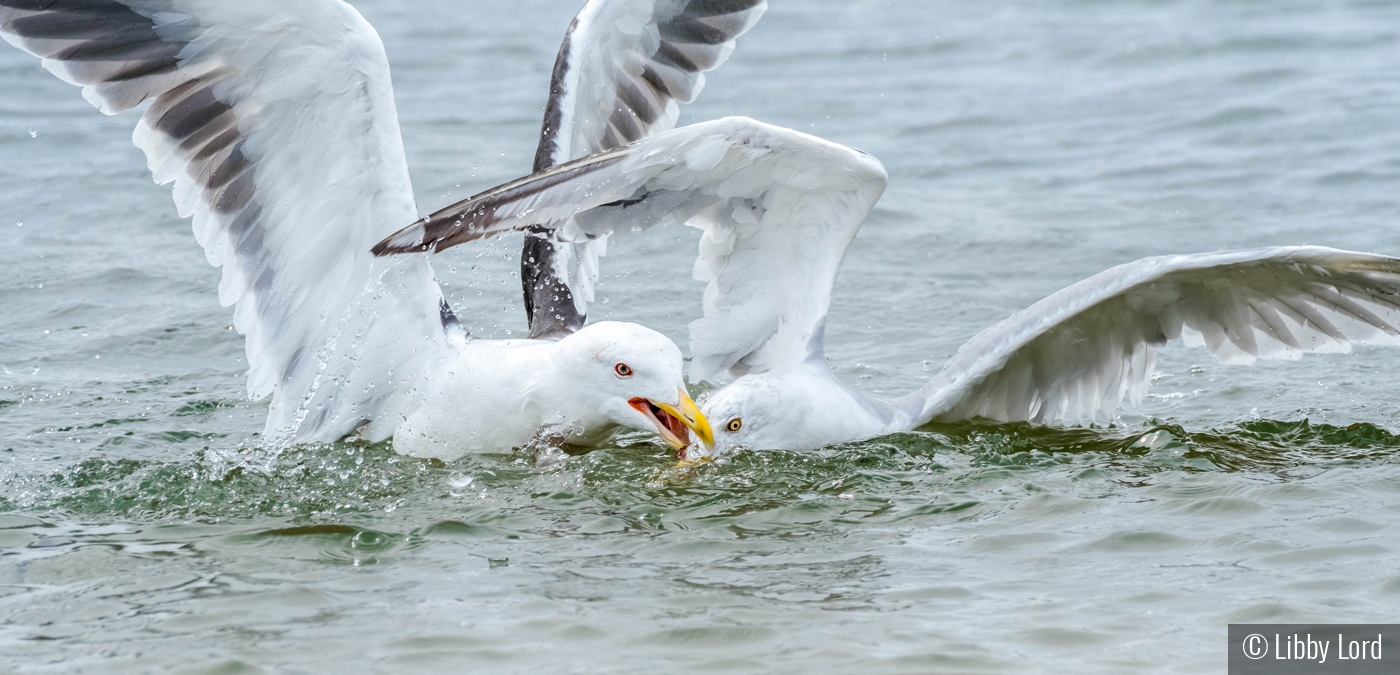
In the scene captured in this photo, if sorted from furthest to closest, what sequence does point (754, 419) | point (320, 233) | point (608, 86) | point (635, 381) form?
point (608, 86) → point (754, 419) → point (320, 233) → point (635, 381)

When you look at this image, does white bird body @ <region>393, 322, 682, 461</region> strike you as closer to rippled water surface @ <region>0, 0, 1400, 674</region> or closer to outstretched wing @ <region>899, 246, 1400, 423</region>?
rippled water surface @ <region>0, 0, 1400, 674</region>

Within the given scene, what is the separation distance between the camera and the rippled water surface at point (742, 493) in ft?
14.3

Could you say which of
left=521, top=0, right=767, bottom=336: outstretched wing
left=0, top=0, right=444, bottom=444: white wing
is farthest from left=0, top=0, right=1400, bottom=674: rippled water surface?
left=521, top=0, right=767, bottom=336: outstretched wing

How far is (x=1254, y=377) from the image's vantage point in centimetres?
720

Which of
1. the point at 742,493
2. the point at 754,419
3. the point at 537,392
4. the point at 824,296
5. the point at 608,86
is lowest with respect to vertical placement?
the point at 742,493

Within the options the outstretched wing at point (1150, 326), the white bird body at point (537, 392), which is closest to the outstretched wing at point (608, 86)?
the white bird body at point (537, 392)

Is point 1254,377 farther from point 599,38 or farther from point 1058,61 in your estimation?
point 1058,61

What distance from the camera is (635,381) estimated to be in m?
5.68

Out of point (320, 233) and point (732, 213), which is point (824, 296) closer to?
point (732, 213)

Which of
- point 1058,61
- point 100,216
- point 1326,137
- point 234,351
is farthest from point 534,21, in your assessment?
point 234,351

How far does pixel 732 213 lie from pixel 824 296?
0.50 meters

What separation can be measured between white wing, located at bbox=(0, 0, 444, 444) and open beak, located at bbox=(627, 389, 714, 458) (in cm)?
90

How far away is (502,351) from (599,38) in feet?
5.90

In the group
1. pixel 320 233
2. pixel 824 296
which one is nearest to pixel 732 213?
pixel 824 296
